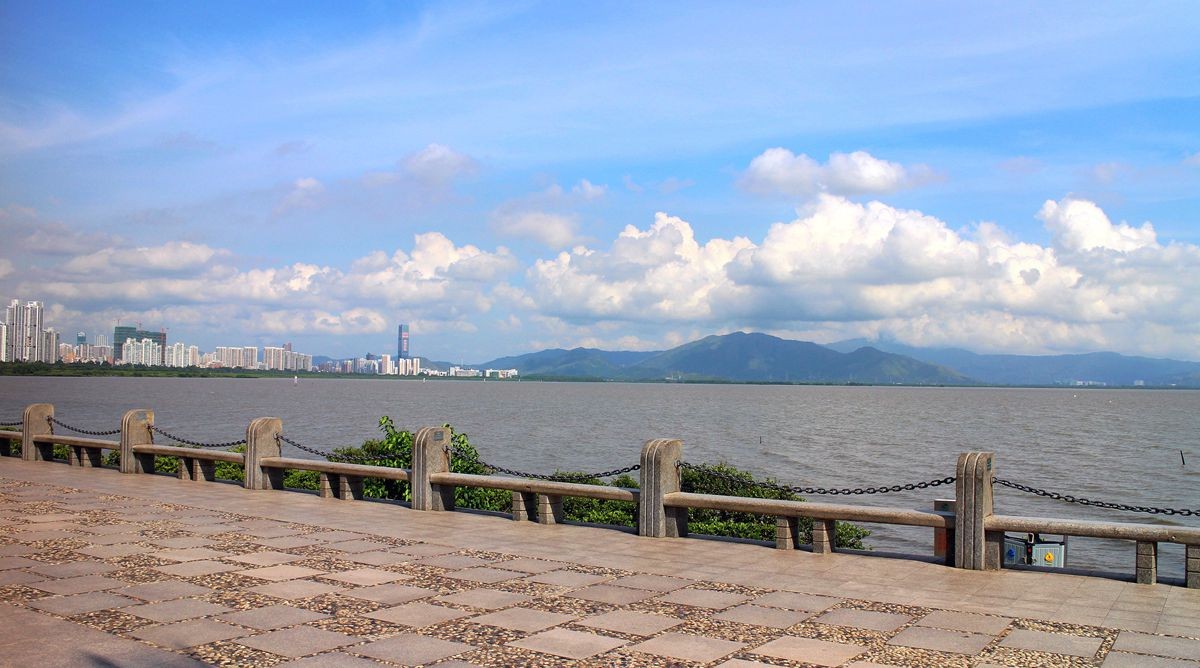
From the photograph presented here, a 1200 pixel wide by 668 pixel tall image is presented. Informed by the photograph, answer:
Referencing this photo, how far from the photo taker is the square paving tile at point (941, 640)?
6.97 metres

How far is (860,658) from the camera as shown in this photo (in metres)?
6.66

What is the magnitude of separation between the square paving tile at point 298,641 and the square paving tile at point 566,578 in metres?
2.54

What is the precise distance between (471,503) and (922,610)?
1031 centimetres

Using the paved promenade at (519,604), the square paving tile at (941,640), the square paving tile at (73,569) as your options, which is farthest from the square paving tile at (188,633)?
the square paving tile at (941,640)

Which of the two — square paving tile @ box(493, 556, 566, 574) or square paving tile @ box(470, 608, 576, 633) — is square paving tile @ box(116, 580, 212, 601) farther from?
square paving tile @ box(493, 556, 566, 574)

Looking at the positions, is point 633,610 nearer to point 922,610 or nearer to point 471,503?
point 922,610

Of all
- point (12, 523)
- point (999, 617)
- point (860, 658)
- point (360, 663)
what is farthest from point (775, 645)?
point (12, 523)

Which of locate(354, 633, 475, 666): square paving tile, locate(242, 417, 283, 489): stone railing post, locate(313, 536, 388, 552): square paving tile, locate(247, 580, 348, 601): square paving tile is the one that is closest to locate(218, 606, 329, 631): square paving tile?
locate(247, 580, 348, 601): square paving tile

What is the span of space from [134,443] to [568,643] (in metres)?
15.2

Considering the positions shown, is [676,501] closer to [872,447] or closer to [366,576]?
[366,576]

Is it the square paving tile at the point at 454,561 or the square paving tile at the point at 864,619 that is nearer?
the square paving tile at the point at 864,619

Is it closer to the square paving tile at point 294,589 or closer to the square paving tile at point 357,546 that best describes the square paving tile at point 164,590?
the square paving tile at point 294,589

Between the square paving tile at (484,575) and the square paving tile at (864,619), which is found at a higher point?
the square paving tile at (864,619)

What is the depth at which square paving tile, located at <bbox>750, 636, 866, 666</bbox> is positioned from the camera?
21.7ft
